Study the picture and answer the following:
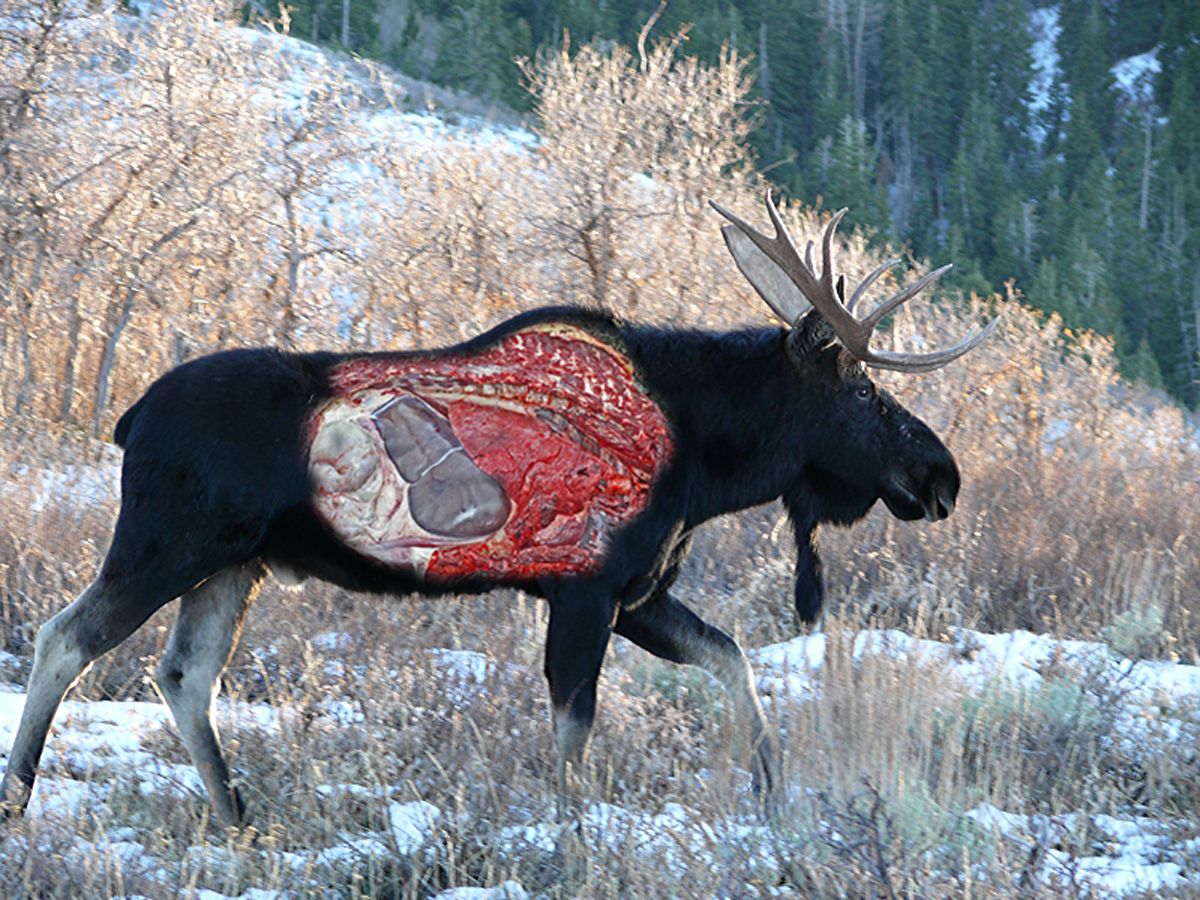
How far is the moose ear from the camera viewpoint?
20.1ft

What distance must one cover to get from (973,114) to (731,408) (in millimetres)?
70098

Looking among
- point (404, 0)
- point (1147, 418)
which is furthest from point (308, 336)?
point (404, 0)

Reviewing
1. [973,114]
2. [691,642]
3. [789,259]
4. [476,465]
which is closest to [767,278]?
[789,259]

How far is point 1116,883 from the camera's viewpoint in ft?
15.8

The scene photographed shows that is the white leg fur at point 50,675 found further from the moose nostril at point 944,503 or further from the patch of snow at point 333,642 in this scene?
the moose nostril at point 944,503

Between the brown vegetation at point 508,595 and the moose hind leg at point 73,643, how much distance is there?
1.28 feet

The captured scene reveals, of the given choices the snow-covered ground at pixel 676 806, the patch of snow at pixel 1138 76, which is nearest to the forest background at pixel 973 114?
the patch of snow at pixel 1138 76

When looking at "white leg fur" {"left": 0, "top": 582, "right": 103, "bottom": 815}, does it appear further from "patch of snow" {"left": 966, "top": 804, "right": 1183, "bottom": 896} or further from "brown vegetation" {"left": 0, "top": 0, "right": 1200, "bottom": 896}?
"patch of snow" {"left": 966, "top": 804, "right": 1183, "bottom": 896}

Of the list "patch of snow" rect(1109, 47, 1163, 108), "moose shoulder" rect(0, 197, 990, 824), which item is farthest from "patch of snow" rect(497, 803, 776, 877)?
"patch of snow" rect(1109, 47, 1163, 108)

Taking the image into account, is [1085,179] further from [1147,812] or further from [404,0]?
[1147,812]

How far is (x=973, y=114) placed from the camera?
71.8 meters

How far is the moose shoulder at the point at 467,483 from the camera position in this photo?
4.98 metres

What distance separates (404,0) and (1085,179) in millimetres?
31326

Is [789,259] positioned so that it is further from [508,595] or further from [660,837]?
[508,595]
